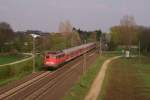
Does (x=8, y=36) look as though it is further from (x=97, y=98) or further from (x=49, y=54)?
(x=97, y=98)

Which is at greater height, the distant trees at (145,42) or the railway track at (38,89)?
the distant trees at (145,42)

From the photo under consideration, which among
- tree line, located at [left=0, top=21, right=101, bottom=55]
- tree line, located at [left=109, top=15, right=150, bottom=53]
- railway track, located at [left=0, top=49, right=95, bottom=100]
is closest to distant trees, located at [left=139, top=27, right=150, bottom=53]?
tree line, located at [left=109, top=15, right=150, bottom=53]

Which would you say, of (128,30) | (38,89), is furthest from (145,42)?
(38,89)

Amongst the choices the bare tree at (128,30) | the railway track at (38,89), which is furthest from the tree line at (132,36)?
the railway track at (38,89)

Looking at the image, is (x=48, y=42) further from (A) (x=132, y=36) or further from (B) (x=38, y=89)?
(B) (x=38, y=89)

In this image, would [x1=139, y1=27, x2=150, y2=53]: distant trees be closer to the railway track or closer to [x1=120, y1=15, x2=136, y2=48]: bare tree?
[x1=120, y1=15, x2=136, y2=48]: bare tree

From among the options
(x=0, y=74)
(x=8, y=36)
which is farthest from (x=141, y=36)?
(x=0, y=74)

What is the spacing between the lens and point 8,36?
159 metres

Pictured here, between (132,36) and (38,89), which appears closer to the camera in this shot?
(38,89)

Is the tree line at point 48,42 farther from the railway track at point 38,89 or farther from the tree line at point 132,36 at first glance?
the railway track at point 38,89

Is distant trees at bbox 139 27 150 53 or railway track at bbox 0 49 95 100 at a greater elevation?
distant trees at bbox 139 27 150 53

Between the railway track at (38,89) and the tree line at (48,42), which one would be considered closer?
the railway track at (38,89)

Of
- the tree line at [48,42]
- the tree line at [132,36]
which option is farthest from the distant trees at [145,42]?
the tree line at [48,42]

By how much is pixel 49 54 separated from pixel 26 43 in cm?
6476
